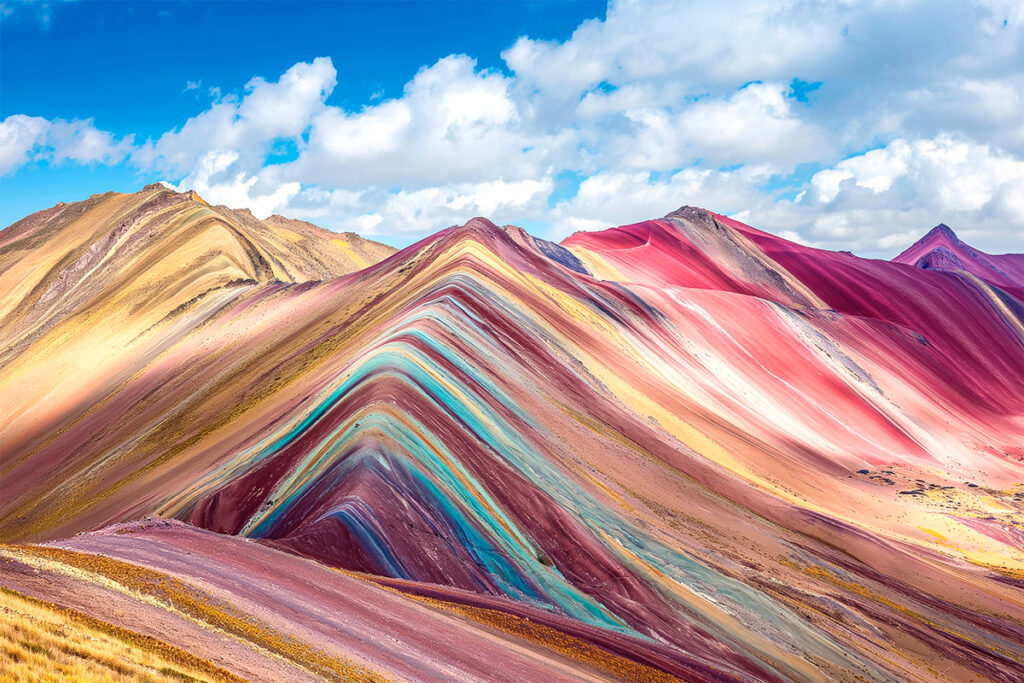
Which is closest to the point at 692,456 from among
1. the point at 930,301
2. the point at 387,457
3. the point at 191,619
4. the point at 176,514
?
the point at 387,457

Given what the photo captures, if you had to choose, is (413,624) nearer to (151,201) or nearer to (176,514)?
(176,514)

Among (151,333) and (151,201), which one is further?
(151,201)

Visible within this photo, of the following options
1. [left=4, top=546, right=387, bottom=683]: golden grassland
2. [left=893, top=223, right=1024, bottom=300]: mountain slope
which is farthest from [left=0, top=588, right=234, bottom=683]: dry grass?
[left=893, top=223, right=1024, bottom=300]: mountain slope

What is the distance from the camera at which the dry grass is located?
7.41 metres

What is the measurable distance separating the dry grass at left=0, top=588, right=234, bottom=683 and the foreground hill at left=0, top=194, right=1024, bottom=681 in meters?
0.77

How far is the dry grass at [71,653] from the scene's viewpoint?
7.41 meters

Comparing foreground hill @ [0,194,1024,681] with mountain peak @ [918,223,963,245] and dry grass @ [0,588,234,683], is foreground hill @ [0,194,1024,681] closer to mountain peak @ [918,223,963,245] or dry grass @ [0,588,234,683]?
dry grass @ [0,588,234,683]

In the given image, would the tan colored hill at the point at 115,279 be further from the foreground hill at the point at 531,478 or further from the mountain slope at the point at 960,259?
the mountain slope at the point at 960,259

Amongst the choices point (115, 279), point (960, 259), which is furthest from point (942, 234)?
point (115, 279)

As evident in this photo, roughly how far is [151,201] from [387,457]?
90.2 meters

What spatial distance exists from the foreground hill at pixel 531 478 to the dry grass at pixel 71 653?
77cm

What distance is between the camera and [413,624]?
13852mm

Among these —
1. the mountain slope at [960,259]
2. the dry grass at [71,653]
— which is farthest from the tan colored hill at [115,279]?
the mountain slope at [960,259]

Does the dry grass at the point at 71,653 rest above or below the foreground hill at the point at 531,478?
below
